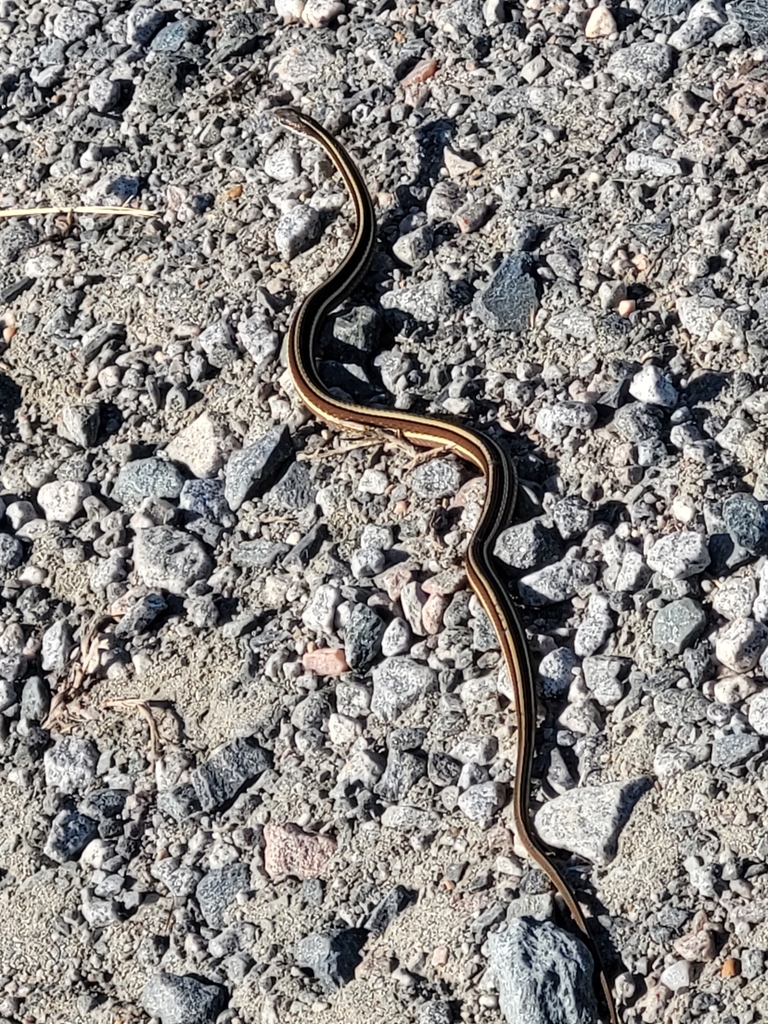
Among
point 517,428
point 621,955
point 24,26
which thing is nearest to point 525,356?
point 517,428

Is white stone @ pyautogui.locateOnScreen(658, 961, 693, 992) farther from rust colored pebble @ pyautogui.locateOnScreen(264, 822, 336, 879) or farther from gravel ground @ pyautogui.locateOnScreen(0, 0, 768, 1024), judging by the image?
rust colored pebble @ pyautogui.locateOnScreen(264, 822, 336, 879)

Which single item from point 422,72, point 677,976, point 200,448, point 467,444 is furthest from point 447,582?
point 422,72

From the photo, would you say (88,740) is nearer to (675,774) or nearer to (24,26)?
(675,774)

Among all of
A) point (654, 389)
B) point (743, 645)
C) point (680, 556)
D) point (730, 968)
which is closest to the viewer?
point (730, 968)

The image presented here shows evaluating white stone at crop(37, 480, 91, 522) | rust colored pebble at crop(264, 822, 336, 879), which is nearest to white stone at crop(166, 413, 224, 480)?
white stone at crop(37, 480, 91, 522)

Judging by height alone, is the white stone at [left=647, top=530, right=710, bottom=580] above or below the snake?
above

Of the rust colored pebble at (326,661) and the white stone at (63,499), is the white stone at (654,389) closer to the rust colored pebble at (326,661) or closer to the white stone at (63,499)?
the rust colored pebble at (326,661)

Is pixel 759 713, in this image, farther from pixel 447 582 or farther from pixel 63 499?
pixel 63 499
